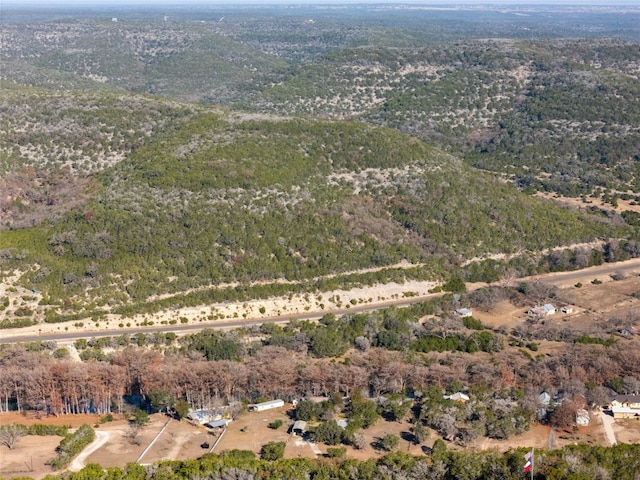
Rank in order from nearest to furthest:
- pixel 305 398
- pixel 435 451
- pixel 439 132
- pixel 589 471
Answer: pixel 589 471
pixel 435 451
pixel 305 398
pixel 439 132

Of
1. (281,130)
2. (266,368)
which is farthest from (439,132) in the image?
(266,368)

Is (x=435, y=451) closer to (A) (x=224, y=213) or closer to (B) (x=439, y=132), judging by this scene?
Answer: (A) (x=224, y=213)

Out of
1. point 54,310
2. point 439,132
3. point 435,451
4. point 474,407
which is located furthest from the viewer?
point 439,132

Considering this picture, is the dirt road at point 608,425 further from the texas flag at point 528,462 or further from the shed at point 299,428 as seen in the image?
the shed at point 299,428

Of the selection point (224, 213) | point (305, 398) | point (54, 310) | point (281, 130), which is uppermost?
point (281, 130)

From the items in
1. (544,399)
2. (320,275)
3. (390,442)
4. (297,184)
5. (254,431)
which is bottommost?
(254,431)

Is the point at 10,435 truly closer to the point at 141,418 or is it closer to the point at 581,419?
the point at 141,418

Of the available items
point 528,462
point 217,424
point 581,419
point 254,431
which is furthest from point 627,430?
point 217,424

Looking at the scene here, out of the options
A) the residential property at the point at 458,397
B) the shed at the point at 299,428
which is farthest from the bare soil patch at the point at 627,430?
the shed at the point at 299,428
